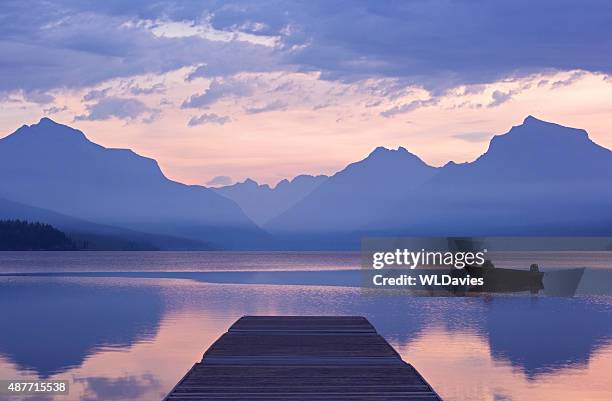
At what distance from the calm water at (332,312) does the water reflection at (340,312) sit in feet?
0.17

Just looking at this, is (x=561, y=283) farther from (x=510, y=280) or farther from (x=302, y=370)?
(x=302, y=370)

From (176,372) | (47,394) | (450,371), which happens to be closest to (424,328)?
(450,371)

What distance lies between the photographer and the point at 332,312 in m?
47.4

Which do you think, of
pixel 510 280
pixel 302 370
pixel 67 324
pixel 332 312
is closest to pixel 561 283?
pixel 510 280

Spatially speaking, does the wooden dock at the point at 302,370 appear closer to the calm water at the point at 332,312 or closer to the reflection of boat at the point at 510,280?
the calm water at the point at 332,312

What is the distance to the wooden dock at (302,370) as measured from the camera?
16.2m

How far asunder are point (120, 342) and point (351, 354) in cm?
1419

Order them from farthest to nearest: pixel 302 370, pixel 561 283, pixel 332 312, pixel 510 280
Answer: pixel 561 283, pixel 510 280, pixel 332 312, pixel 302 370

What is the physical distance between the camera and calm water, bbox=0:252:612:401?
2398 centimetres

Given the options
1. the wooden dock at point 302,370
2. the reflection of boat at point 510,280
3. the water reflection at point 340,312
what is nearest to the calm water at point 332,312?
the water reflection at point 340,312

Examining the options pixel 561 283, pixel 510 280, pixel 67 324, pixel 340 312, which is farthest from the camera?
pixel 561 283

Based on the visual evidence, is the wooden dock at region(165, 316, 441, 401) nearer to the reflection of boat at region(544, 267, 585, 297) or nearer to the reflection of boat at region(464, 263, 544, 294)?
the reflection of boat at region(544, 267, 585, 297)

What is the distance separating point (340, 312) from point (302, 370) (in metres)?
28.7

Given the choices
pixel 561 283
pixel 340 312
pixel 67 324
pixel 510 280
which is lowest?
pixel 67 324
